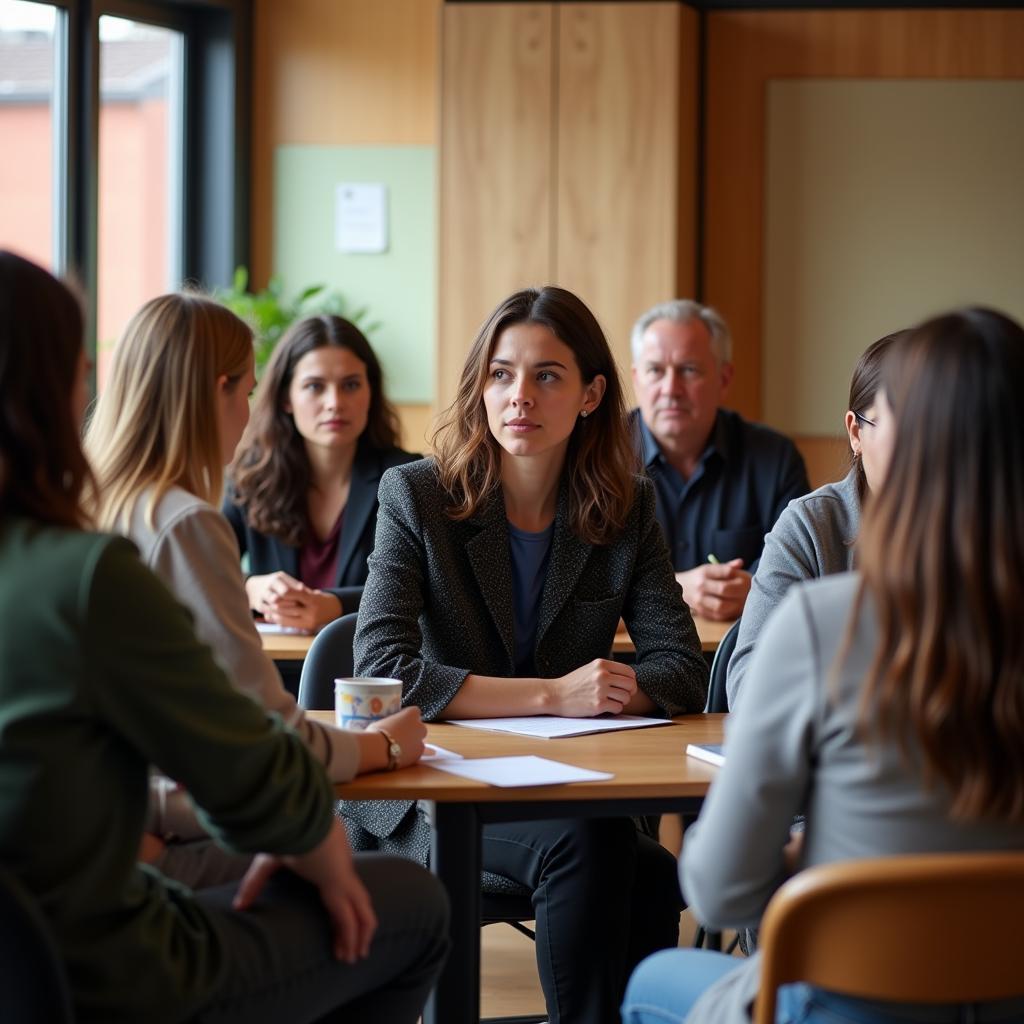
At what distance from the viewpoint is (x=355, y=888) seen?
66.9 inches

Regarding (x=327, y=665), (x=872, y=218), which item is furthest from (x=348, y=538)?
(x=872, y=218)

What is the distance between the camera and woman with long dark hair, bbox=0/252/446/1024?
139cm

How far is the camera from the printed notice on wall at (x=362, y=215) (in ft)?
20.1

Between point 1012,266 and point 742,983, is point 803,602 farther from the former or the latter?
point 1012,266

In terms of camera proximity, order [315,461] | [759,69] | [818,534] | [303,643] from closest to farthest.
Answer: [818,534] → [303,643] → [315,461] → [759,69]

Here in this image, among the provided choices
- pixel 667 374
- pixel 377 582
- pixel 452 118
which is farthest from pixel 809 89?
pixel 377 582

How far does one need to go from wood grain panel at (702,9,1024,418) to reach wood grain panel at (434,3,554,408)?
765 mm

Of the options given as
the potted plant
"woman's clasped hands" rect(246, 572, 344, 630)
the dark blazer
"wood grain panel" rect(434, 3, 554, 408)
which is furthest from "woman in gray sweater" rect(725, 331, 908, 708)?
"wood grain panel" rect(434, 3, 554, 408)

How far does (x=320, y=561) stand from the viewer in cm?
396

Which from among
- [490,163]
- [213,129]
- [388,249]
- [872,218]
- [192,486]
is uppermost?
[213,129]

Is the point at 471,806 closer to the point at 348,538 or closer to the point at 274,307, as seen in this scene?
the point at 348,538

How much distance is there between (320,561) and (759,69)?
10.3 feet

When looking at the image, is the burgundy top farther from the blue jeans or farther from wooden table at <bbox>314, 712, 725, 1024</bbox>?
the blue jeans

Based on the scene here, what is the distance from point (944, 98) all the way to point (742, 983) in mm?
5085
